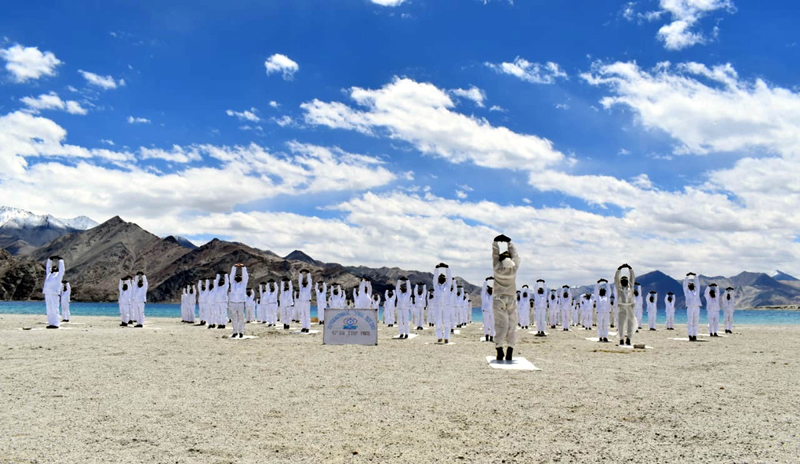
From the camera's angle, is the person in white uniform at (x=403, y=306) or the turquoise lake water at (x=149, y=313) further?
the turquoise lake water at (x=149, y=313)

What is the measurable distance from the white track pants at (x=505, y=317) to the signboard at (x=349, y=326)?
661cm

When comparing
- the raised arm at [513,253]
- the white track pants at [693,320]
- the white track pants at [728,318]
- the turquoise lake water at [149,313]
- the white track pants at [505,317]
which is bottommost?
the turquoise lake water at [149,313]

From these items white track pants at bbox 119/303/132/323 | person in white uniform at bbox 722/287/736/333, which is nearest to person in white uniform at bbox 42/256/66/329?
white track pants at bbox 119/303/132/323

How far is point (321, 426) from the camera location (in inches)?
270

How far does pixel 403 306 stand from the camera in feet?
81.1

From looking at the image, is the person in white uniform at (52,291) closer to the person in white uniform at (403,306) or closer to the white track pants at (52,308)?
the white track pants at (52,308)

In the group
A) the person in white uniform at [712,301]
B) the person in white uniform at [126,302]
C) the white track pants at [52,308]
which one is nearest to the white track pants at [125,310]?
the person in white uniform at [126,302]

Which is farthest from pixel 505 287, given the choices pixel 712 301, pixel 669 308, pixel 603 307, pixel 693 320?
pixel 669 308

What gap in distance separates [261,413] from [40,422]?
254 centimetres

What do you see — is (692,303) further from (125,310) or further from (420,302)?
(125,310)

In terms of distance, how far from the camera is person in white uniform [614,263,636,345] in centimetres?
1819

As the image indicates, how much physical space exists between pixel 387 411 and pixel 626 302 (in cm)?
1332

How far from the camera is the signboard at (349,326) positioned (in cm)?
1852

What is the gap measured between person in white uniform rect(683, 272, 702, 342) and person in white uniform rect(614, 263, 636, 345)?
17.6 feet
